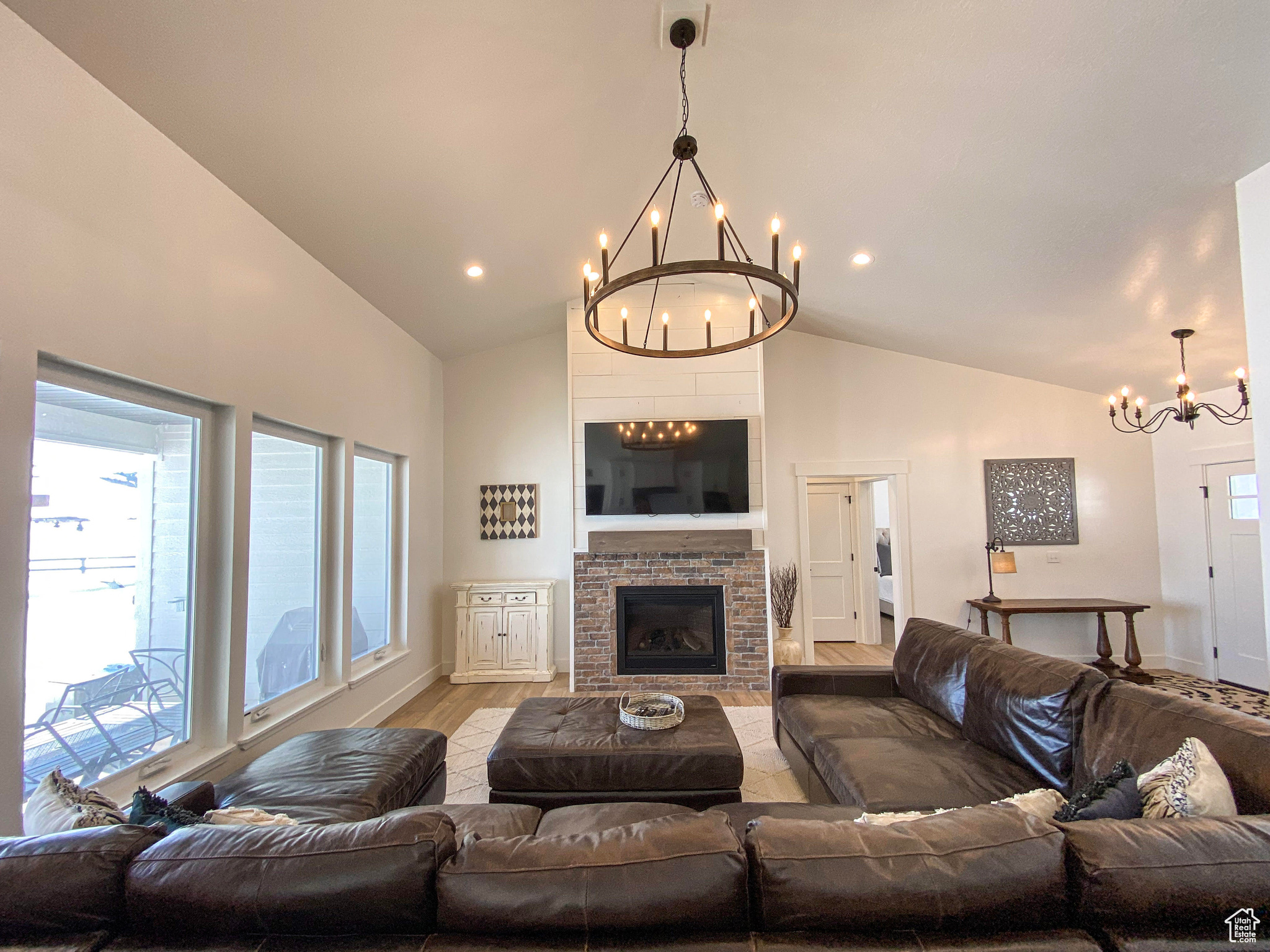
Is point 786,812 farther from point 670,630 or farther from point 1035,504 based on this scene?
point 1035,504

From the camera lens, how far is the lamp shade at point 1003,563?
17.0 ft

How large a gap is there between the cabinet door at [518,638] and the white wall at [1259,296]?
459 cm

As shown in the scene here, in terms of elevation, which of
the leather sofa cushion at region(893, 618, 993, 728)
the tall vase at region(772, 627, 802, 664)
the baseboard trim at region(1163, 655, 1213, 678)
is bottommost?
the baseboard trim at region(1163, 655, 1213, 678)

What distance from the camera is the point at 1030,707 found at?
2.25 metres

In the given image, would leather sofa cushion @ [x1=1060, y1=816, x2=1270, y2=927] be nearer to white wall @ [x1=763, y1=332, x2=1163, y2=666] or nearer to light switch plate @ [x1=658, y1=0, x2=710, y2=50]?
light switch plate @ [x1=658, y1=0, x2=710, y2=50]

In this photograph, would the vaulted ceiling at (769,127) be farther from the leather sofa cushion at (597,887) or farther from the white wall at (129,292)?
the leather sofa cushion at (597,887)

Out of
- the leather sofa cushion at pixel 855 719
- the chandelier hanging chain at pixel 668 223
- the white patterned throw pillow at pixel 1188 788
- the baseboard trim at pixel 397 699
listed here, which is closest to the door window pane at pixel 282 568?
the baseboard trim at pixel 397 699

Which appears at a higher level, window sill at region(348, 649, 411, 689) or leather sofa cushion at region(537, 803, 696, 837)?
leather sofa cushion at region(537, 803, 696, 837)

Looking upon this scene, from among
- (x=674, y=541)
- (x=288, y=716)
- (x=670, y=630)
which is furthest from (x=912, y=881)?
(x=670, y=630)

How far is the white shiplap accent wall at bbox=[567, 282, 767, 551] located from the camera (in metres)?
4.95

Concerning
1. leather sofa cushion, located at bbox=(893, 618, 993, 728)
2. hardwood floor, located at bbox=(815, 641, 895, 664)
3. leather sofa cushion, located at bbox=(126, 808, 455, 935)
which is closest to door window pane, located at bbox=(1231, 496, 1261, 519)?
hardwood floor, located at bbox=(815, 641, 895, 664)

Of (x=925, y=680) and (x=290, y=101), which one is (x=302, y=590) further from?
(x=925, y=680)

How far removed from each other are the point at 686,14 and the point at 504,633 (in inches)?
179

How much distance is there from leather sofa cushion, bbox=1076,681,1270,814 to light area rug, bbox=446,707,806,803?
1.25 meters
